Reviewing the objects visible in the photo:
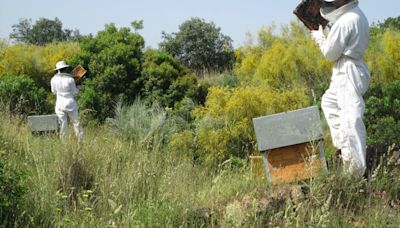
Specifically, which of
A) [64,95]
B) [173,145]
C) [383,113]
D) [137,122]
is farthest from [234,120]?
[64,95]

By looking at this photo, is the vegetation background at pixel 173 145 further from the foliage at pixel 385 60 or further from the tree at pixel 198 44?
the tree at pixel 198 44

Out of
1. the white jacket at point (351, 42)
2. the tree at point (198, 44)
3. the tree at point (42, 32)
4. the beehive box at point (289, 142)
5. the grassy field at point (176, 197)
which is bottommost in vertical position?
the grassy field at point (176, 197)

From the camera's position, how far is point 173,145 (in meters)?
9.30

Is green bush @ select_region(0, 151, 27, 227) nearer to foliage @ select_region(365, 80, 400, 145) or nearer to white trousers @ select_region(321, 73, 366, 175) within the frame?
white trousers @ select_region(321, 73, 366, 175)

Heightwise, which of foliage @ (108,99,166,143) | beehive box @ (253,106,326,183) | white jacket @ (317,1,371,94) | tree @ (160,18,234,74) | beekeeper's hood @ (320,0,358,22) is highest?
tree @ (160,18,234,74)

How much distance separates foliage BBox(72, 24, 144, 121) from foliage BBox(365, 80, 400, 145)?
6517 millimetres

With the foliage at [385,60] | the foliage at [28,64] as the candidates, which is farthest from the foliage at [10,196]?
the foliage at [28,64]

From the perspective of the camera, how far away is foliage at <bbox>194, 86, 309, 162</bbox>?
29.9ft

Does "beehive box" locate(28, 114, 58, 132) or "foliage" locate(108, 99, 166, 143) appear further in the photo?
"beehive box" locate(28, 114, 58, 132)

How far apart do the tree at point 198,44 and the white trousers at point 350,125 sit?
20.4m

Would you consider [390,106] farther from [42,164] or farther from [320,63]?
[42,164]

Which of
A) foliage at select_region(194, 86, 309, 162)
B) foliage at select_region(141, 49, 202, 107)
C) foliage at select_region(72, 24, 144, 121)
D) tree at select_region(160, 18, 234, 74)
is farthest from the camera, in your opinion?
tree at select_region(160, 18, 234, 74)

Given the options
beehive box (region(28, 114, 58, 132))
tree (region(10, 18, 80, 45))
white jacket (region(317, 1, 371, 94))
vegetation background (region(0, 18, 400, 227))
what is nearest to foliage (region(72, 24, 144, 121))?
vegetation background (region(0, 18, 400, 227))

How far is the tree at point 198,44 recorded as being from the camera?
26641mm
